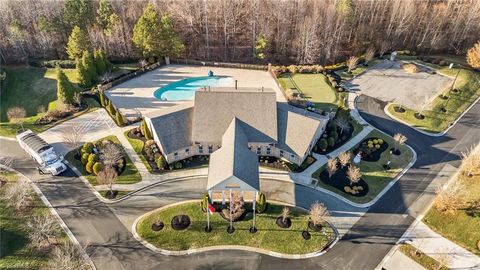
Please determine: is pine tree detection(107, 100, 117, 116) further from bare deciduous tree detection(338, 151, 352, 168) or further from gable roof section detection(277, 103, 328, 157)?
bare deciduous tree detection(338, 151, 352, 168)

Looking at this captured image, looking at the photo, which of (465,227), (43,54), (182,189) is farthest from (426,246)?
(43,54)

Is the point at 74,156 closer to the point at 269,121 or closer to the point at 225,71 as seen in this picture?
the point at 269,121

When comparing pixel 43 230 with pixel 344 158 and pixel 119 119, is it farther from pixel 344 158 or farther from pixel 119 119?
pixel 344 158

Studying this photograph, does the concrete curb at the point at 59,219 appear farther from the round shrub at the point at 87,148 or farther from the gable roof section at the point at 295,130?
the gable roof section at the point at 295,130

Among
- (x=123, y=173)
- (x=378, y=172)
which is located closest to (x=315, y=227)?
(x=378, y=172)

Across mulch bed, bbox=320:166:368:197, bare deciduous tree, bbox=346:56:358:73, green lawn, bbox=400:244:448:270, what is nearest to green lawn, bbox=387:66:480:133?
bare deciduous tree, bbox=346:56:358:73

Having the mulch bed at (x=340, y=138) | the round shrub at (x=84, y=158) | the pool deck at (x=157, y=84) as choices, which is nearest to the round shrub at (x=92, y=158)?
the round shrub at (x=84, y=158)
